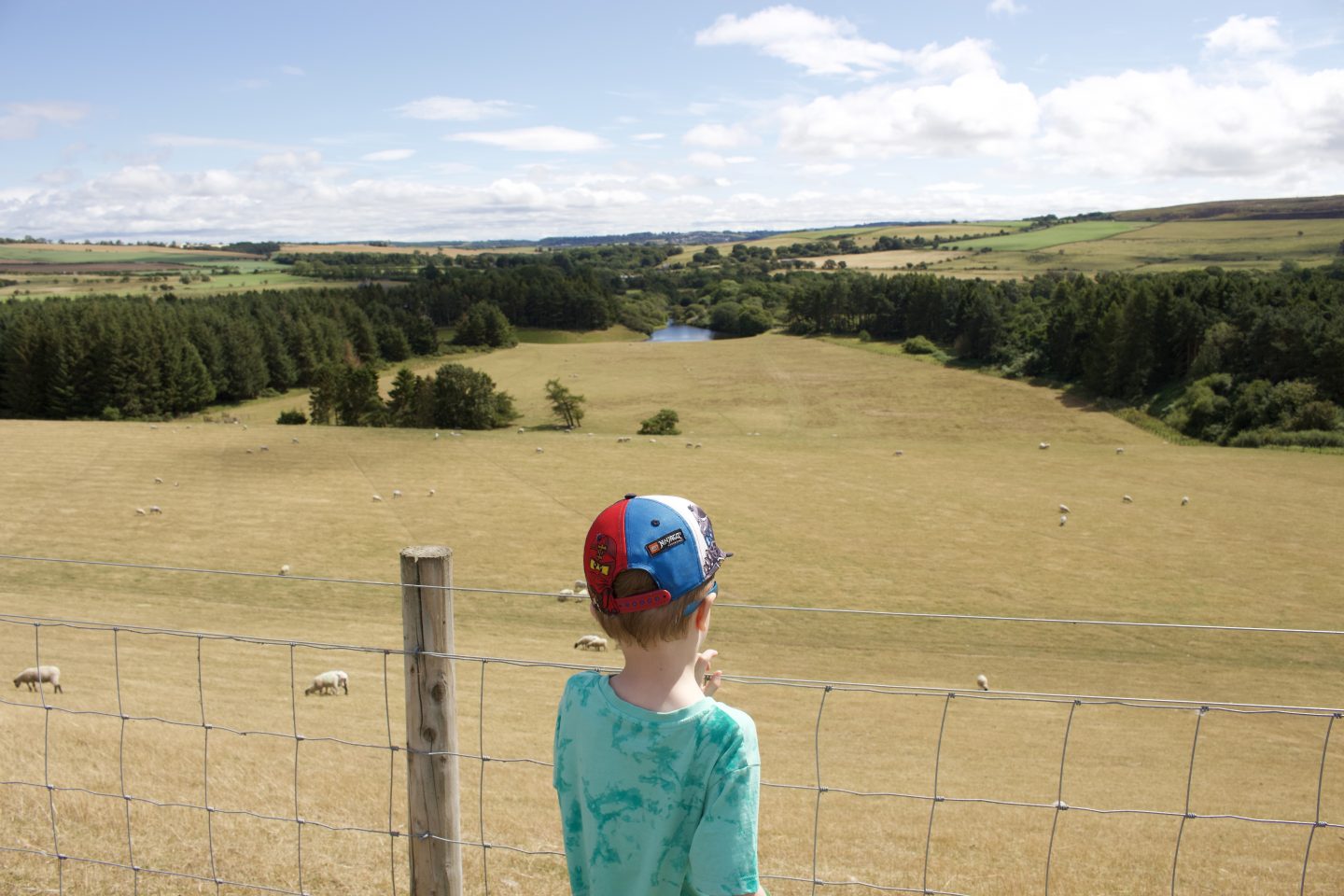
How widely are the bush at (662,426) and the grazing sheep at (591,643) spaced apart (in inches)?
1752

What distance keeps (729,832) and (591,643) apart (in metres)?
20.3

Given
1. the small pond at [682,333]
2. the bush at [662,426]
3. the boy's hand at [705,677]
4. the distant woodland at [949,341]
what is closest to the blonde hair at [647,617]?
the boy's hand at [705,677]

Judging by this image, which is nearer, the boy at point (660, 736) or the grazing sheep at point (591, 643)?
the boy at point (660, 736)

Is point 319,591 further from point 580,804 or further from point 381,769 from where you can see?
point 580,804

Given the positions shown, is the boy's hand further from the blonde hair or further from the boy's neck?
the blonde hair

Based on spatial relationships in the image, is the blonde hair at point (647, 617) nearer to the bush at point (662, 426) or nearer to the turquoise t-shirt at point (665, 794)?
the turquoise t-shirt at point (665, 794)

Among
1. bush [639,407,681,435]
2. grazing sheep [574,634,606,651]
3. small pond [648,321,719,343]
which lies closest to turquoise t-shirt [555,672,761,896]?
grazing sheep [574,634,606,651]

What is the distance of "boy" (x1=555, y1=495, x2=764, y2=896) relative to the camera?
9.27 ft

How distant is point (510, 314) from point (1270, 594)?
131 meters

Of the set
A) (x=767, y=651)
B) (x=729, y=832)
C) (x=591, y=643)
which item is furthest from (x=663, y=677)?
(x=767, y=651)

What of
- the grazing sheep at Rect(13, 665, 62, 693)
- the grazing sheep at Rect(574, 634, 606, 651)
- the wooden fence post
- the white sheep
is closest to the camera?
the wooden fence post

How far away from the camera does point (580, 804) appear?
3107 mm

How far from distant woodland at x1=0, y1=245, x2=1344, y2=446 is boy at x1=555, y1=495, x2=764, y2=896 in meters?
62.6

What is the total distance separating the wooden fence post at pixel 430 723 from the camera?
4539 millimetres
